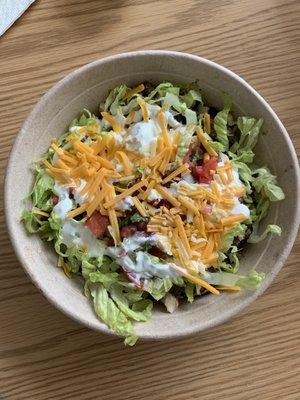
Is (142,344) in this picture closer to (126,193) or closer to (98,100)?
(126,193)

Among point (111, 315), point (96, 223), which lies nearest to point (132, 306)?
point (111, 315)

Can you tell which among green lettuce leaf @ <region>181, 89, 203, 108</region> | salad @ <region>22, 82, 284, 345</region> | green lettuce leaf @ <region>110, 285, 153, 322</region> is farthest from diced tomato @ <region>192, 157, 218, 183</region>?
green lettuce leaf @ <region>110, 285, 153, 322</region>

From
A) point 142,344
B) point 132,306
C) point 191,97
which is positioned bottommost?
point 142,344

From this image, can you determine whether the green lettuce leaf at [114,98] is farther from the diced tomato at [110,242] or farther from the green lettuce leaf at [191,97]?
the diced tomato at [110,242]

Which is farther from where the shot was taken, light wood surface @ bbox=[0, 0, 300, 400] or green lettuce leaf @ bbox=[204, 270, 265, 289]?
light wood surface @ bbox=[0, 0, 300, 400]

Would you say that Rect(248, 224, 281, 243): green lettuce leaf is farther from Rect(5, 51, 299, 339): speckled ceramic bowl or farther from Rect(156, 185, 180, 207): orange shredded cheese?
Rect(156, 185, 180, 207): orange shredded cheese

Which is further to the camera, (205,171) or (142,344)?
(142,344)

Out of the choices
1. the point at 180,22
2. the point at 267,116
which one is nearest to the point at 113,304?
the point at 267,116

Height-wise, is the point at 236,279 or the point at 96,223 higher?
the point at 96,223
